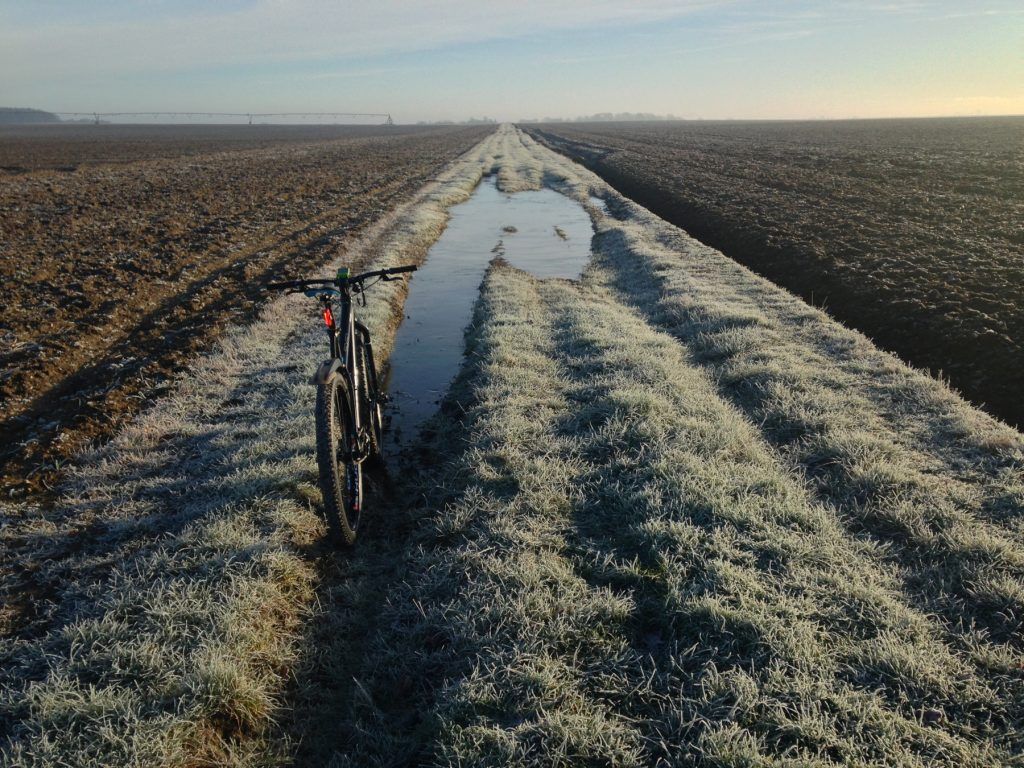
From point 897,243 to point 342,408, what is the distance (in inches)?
720

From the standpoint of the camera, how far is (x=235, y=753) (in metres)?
3.51

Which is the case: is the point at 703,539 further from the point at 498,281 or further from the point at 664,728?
the point at 498,281

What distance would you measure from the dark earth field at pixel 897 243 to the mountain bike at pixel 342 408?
27.8 feet

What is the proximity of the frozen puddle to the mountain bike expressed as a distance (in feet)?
7.01

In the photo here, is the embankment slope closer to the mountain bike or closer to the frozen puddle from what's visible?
the mountain bike

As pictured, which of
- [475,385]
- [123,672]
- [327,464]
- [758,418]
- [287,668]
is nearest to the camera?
[123,672]

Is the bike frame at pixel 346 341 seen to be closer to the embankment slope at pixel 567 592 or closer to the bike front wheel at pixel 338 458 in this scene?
the bike front wheel at pixel 338 458

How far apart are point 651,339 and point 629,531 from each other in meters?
6.04

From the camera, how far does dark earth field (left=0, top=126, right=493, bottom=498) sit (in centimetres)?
786

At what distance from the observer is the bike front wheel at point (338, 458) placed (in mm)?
4621

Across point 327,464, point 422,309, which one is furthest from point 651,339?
point 327,464

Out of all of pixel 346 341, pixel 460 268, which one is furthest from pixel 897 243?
pixel 346 341

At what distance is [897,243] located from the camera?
17.4 metres

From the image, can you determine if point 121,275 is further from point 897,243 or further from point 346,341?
point 897,243
